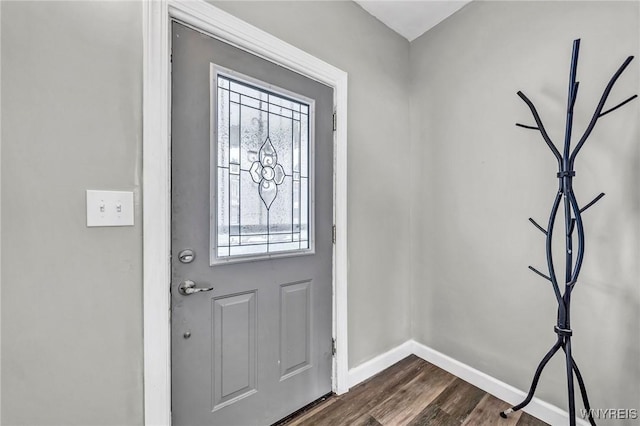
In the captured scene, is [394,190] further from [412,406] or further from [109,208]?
[109,208]

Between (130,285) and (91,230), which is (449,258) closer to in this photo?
(130,285)

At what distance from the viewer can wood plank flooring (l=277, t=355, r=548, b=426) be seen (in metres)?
1.54

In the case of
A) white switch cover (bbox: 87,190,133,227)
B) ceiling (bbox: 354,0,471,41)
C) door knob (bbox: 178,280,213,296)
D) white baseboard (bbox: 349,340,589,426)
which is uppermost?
ceiling (bbox: 354,0,471,41)

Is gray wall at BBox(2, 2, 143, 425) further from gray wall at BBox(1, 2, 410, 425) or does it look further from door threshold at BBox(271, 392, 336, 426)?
door threshold at BBox(271, 392, 336, 426)

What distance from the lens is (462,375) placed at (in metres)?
1.93

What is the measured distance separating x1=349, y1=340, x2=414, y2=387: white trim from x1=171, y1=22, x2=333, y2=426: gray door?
21 cm

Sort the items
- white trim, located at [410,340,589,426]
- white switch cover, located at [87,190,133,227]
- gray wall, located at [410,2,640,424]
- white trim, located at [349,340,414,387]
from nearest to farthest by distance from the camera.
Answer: white switch cover, located at [87,190,133,227], gray wall, located at [410,2,640,424], white trim, located at [410,340,589,426], white trim, located at [349,340,414,387]

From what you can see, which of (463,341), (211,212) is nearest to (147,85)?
(211,212)

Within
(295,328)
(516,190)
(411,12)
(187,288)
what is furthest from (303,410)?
(411,12)

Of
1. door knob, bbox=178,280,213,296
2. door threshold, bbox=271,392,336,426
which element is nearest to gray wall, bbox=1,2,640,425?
door knob, bbox=178,280,213,296

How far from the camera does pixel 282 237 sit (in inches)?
61.3

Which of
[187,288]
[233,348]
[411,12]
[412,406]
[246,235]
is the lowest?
[412,406]

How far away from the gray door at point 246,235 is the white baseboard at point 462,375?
355mm

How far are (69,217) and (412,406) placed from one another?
198 centimetres
